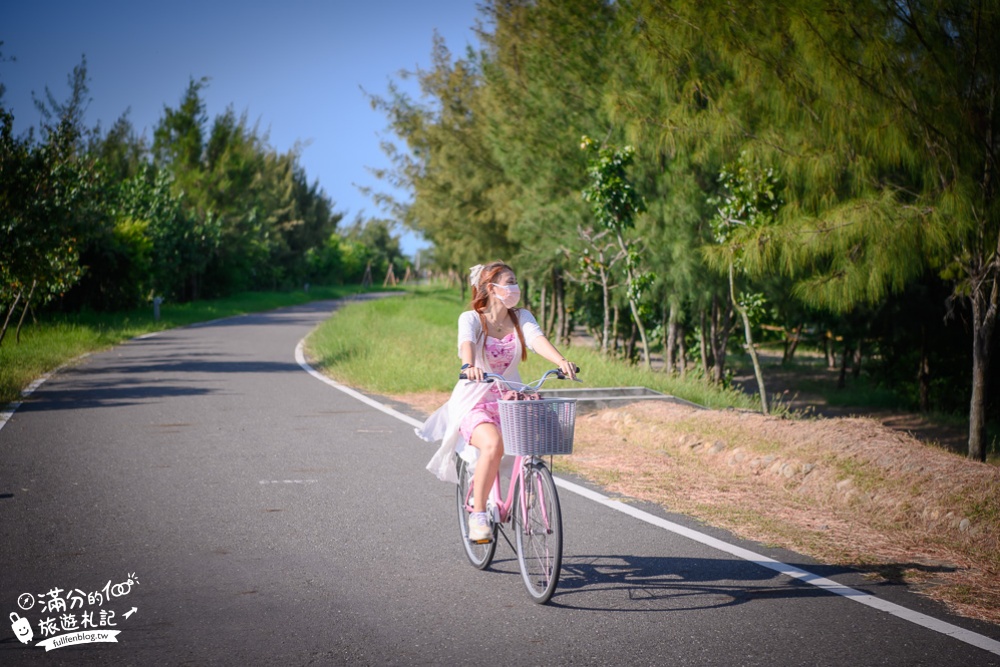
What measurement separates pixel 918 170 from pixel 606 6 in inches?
391

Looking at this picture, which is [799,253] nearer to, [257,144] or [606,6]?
[606,6]

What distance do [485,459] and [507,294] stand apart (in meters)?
0.94

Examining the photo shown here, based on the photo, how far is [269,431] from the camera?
436 inches

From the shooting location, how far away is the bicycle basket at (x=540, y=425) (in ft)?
16.1

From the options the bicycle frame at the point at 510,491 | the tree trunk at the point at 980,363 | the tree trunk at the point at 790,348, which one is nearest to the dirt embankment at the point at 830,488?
the bicycle frame at the point at 510,491

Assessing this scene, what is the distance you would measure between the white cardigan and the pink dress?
0.02 metres

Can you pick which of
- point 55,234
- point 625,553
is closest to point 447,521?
point 625,553

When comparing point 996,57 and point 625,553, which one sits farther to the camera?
point 996,57

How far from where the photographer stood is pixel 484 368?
19.0 ft

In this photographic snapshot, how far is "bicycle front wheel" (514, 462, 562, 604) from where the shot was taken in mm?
5031

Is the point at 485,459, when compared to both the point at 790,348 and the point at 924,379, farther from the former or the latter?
the point at 790,348

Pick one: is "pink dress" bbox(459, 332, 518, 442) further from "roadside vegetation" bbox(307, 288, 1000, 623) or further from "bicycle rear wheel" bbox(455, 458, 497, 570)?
"roadside vegetation" bbox(307, 288, 1000, 623)

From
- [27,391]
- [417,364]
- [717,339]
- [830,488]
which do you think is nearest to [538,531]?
[830,488]

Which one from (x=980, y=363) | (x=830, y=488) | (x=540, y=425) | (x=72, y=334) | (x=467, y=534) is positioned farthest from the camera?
(x=72, y=334)
